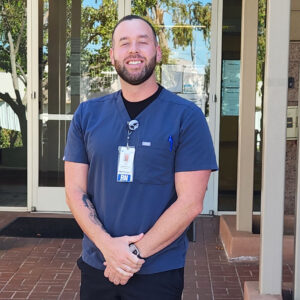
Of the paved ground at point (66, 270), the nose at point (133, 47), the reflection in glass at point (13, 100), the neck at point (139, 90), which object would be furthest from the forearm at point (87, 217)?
the reflection in glass at point (13, 100)

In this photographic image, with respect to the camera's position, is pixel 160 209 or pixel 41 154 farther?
pixel 41 154

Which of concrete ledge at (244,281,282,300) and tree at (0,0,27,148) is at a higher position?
tree at (0,0,27,148)

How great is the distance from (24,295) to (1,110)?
3431mm

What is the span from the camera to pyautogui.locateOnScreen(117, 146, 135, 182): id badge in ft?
7.02

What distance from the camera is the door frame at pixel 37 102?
6.88 meters

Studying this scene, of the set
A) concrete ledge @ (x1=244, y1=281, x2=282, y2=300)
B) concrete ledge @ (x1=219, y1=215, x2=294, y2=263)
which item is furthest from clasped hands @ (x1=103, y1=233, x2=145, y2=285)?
concrete ledge @ (x1=219, y1=215, x2=294, y2=263)

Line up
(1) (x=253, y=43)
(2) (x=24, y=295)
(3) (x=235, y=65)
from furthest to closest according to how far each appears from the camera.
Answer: (3) (x=235, y=65), (1) (x=253, y=43), (2) (x=24, y=295)

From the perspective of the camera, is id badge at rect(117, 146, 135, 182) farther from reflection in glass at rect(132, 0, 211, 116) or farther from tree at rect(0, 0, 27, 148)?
tree at rect(0, 0, 27, 148)

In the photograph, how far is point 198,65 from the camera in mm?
6977

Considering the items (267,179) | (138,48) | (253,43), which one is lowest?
(267,179)

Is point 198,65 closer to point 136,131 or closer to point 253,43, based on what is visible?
point 253,43

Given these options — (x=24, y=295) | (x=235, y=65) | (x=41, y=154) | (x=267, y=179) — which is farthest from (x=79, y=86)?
(x=267, y=179)

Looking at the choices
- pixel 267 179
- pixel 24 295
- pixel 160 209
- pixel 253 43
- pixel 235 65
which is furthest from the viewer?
pixel 235 65

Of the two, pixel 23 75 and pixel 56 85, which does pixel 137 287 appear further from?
pixel 23 75
